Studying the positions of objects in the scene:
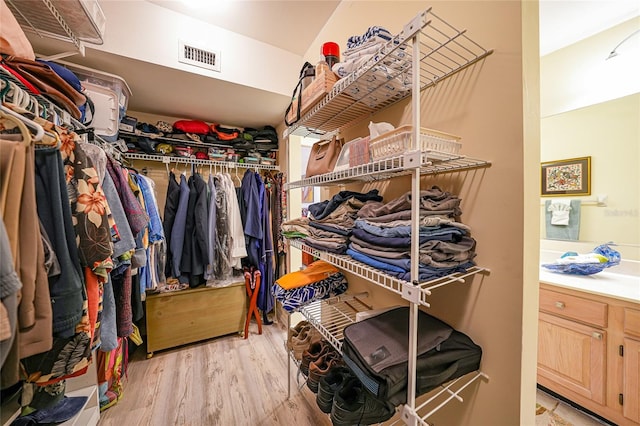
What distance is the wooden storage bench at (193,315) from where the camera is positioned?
1.88 metres

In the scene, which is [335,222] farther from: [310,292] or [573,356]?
[573,356]

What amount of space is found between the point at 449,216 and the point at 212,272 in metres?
1.96

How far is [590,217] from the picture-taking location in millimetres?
1614

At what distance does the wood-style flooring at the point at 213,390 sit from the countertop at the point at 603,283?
1.66 meters

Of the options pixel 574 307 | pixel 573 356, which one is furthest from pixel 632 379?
pixel 574 307

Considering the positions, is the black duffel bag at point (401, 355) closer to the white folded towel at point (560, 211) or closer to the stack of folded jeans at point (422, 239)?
the stack of folded jeans at point (422, 239)

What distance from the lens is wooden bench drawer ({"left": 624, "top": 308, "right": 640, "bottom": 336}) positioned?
44.9 inches

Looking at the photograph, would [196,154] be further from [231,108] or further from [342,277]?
[342,277]

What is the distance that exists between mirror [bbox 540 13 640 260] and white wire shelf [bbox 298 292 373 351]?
1.73 meters

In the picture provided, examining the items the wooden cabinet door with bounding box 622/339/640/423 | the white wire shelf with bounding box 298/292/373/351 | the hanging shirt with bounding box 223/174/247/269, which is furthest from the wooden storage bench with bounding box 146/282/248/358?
the wooden cabinet door with bounding box 622/339/640/423

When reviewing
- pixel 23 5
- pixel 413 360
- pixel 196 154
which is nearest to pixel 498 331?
pixel 413 360

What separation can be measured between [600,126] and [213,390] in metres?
3.13

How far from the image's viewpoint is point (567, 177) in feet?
5.58

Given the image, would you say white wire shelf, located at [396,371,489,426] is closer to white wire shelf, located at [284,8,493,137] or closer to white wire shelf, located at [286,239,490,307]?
white wire shelf, located at [286,239,490,307]
